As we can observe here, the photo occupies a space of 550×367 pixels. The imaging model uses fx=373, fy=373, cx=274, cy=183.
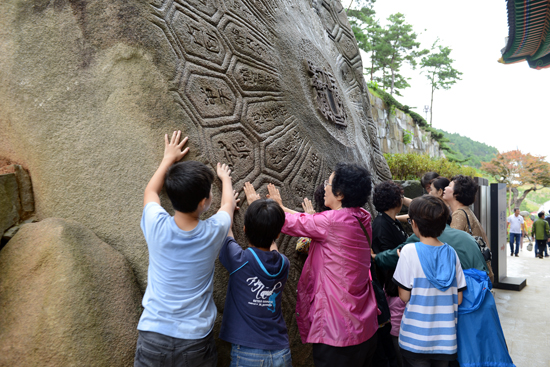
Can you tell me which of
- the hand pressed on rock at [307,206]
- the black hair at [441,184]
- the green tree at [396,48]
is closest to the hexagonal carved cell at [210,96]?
the hand pressed on rock at [307,206]

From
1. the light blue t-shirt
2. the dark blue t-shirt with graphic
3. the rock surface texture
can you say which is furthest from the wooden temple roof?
the rock surface texture

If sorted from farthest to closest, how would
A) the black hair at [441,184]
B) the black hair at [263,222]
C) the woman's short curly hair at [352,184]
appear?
the black hair at [441,184], the woman's short curly hair at [352,184], the black hair at [263,222]

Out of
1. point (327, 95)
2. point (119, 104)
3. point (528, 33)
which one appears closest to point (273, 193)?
point (119, 104)

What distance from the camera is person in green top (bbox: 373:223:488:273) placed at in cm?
239

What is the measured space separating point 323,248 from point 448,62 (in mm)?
26636

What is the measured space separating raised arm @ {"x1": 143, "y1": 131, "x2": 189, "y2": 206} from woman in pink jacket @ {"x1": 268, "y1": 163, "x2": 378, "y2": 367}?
0.76 m

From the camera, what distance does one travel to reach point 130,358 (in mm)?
2074

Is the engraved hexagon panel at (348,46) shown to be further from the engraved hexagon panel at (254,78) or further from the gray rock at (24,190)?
the gray rock at (24,190)

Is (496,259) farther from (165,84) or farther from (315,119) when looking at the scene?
(165,84)

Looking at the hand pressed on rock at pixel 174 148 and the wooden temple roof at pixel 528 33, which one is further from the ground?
the wooden temple roof at pixel 528 33

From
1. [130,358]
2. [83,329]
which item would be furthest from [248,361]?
[83,329]

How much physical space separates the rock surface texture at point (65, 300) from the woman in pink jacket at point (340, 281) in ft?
3.37

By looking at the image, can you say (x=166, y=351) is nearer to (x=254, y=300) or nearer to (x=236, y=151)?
(x=254, y=300)

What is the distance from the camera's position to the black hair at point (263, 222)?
199 cm
